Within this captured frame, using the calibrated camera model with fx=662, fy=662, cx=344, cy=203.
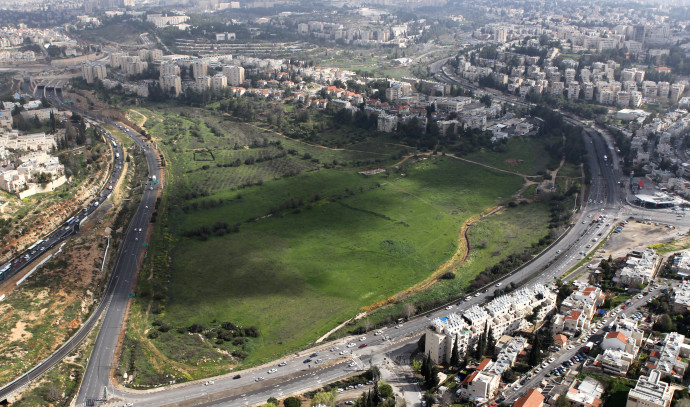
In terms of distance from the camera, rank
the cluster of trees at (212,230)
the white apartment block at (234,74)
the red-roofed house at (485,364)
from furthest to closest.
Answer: the white apartment block at (234,74), the cluster of trees at (212,230), the red-roofed house at (485,364)

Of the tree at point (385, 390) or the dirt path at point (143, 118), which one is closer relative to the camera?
the tree at point (385, 390)

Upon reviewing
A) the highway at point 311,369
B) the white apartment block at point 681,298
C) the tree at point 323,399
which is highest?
the white apartment block at point 681,298

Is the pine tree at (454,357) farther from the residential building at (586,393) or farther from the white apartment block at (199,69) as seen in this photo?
the white apartment block at (199,69)

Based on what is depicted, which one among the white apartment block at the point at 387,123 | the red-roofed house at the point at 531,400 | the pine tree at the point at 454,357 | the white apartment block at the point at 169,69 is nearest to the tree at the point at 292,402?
the pine tree at the point at 454,357

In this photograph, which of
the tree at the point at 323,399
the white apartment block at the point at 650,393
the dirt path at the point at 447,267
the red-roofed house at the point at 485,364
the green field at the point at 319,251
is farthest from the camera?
the dirt path at the point at 447,267

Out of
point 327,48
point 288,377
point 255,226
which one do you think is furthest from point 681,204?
point 327,48

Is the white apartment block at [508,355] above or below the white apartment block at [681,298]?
below

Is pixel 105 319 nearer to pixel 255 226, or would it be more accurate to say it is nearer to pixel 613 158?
pixel 255 226
